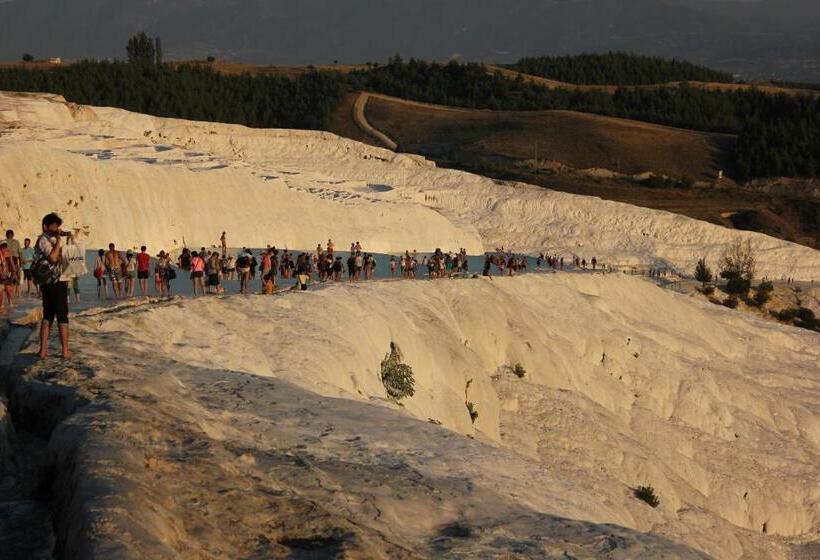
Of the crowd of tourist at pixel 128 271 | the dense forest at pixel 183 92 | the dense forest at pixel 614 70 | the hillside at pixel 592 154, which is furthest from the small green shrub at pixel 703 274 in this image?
the dense forest at pixel 614 70

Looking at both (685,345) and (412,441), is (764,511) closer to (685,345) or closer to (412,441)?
(685,345)

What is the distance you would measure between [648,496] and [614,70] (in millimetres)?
123644

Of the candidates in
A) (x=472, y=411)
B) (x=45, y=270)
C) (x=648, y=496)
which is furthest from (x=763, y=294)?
(x=45, y=270)

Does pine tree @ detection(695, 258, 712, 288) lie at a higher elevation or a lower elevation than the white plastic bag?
lower

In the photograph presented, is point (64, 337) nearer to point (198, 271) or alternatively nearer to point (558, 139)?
point (198, 271)

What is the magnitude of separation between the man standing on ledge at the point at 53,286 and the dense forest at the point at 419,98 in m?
58.4

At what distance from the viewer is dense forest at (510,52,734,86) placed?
13875 cm

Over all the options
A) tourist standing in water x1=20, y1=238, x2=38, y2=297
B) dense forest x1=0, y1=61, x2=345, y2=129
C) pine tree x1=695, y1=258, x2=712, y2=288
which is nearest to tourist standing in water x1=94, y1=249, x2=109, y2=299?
tourist standing in water x1=20, y1=238, x2=38, y2=297

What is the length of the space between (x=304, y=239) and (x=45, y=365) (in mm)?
27768

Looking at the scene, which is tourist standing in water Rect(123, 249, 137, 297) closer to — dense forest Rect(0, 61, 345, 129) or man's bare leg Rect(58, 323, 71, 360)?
man's bare leg Rect(58, 323, 71, 360)

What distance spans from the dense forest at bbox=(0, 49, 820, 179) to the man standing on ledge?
5845 cm

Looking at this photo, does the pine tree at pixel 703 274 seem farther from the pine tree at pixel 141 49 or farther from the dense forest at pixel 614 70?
the dense forest at pixel 614 70

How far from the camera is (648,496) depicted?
80.5 ft

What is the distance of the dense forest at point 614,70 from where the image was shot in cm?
13875
